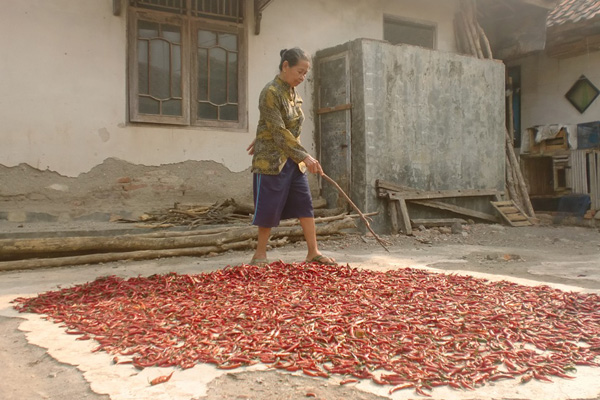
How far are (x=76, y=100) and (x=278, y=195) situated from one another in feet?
11.1

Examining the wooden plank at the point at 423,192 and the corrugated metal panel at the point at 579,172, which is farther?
the corrugated metal panel at the point at 579,172

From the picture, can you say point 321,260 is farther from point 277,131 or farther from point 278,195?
point 277,131

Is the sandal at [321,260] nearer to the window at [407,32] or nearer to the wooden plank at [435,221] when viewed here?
the wooden plank at [435,221]

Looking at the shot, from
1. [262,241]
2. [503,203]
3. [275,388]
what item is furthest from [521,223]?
[275,388]

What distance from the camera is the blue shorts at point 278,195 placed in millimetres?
4340

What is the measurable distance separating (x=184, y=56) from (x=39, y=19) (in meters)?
1.69

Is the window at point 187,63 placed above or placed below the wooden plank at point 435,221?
above

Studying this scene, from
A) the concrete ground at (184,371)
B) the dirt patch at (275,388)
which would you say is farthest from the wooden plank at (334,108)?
the dirt patch at (275,388)

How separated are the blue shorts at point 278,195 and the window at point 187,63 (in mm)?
2984

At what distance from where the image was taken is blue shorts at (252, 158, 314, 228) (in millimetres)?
4340

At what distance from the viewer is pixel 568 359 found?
2287 mm

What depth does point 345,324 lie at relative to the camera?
8.82 ft

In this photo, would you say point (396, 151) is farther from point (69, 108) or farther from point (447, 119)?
point (69, 108)

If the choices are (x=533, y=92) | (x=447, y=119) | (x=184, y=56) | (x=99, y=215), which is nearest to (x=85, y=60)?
(x=184, y=56)
